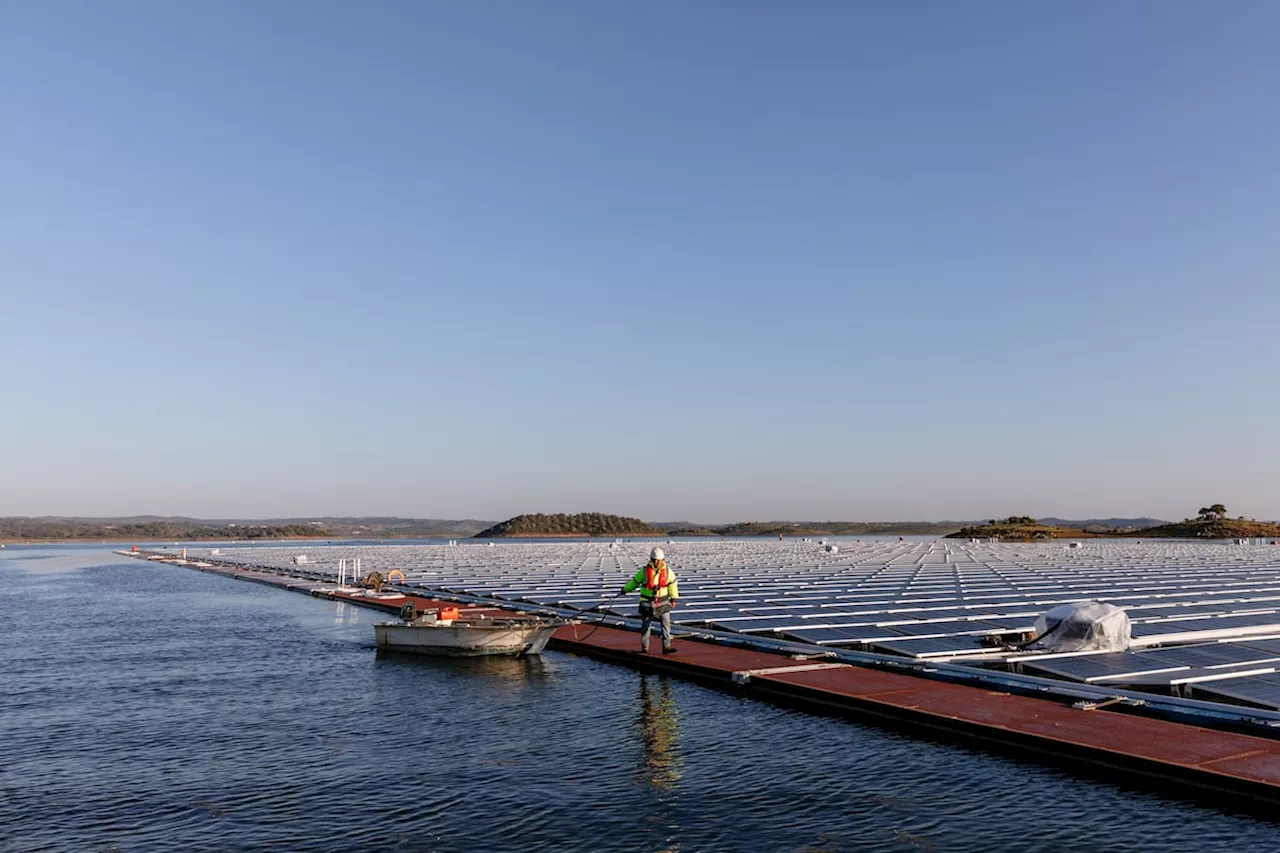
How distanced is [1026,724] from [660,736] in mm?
6199

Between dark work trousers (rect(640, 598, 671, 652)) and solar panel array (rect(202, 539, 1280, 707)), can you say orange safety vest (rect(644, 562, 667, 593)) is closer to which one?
dark work trousers (rect(640, 598, 671, 652))

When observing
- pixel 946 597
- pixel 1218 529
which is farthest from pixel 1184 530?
pixel 946 597

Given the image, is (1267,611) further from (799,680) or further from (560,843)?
(560,843)

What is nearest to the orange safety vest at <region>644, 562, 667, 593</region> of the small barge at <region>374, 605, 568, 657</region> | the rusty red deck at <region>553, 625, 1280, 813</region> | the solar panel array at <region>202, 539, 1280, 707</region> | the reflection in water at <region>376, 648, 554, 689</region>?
the rusty red deck at <region>553, 625, 1280, 813</region>

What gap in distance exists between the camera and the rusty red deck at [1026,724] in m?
12.1

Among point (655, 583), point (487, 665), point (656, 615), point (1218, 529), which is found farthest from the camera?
point (1218, 529)

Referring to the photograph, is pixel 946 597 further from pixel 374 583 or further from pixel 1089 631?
pixel 374 583

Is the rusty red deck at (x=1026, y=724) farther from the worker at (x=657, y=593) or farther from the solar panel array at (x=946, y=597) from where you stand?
the solar panel array at (x=946, y=597)

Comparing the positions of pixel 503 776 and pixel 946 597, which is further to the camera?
pixel 946 597

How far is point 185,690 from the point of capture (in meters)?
22.2

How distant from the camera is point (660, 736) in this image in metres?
16.3

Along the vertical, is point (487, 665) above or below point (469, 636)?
below

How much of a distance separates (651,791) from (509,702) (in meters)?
7.63

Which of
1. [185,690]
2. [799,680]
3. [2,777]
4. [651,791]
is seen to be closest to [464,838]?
[651,791]
